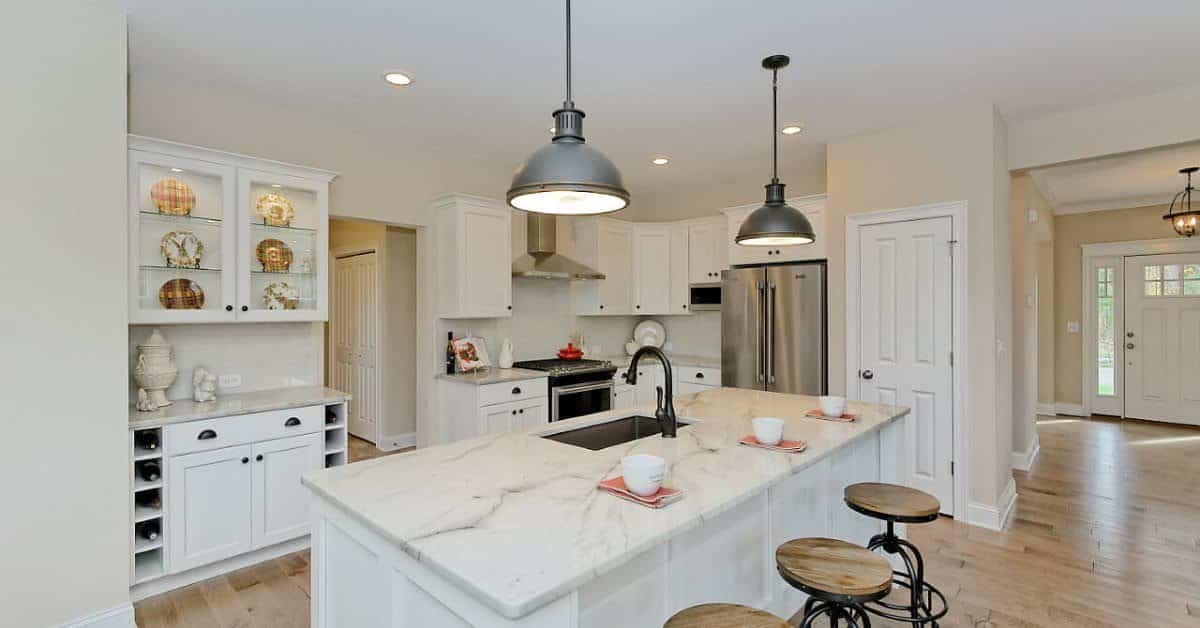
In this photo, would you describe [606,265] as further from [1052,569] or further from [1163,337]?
[1163,337]

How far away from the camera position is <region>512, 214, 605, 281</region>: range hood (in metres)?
4.96

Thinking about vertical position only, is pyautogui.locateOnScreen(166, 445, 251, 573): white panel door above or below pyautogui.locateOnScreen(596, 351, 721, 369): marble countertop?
below

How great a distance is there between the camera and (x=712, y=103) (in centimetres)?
341

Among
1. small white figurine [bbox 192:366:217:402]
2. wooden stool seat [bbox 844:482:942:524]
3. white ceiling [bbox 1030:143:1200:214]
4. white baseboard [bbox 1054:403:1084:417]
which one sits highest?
white ceiling [bbox 1030:143:1200:214]

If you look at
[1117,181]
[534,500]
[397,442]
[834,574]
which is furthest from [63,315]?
[1117,181]

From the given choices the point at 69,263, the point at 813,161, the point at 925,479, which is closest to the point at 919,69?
the point at 813,161

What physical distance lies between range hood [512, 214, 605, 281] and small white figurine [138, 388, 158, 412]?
2.72 metres

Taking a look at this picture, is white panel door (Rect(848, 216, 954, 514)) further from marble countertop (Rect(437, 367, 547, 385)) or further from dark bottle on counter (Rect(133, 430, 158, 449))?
dark bottle on counter (Rect(133, 430, 158, 449))

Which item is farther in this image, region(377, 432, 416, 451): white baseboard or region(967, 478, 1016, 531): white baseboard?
region(377, 432, 416, 451): white baseboard

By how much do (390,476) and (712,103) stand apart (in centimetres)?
279

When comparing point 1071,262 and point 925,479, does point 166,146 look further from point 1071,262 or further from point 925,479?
point 1071,262

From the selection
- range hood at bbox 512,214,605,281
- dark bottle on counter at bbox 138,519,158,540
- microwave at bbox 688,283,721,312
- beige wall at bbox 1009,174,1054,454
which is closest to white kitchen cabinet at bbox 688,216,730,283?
microwave at bbox 688,283,721,312

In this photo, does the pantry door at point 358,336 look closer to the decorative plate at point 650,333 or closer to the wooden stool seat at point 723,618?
the decorative plate at point 650,333

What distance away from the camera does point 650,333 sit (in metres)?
6.00
